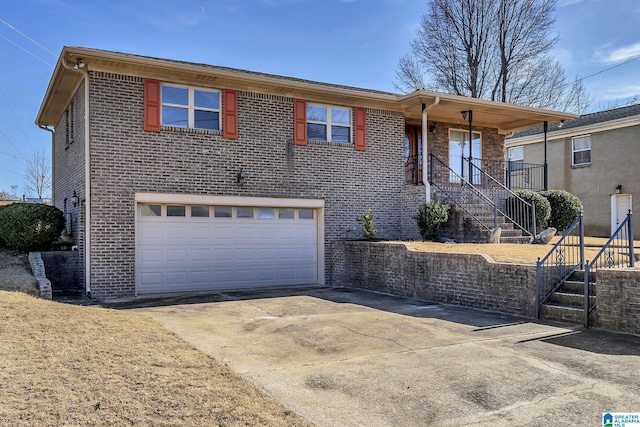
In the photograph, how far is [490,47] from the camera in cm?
2642

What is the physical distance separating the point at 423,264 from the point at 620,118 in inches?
604

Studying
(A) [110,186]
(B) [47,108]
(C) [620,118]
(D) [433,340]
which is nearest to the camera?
(D) [433,340]

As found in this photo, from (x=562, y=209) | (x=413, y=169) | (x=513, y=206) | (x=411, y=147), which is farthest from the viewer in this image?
(x=411, y=147)

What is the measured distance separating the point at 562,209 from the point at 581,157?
27.5 ft

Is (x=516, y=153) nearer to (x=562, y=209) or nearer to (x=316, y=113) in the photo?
(x=562, y=209)

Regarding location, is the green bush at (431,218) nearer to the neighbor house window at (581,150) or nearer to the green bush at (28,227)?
the green bush at (28,227)

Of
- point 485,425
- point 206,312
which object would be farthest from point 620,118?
point 485,425

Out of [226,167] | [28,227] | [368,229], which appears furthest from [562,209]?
[28,227]

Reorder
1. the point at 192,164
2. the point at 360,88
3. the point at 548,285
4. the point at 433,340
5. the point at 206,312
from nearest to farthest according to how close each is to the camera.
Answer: the point at 433,340 < the point at 548,285 < the point at 206,312 < the point at 192,164 < the point at 360,88

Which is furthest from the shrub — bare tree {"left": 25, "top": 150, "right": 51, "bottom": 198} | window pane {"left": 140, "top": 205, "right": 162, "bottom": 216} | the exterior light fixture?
bare tree {"left": 25, "top": 150, "right": 51, "bottom": 198}

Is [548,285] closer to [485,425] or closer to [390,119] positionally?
[485,425]

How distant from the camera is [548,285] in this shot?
324 inches

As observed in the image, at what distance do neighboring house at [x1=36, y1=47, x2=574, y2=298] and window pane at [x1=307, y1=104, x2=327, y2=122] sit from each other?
3cm

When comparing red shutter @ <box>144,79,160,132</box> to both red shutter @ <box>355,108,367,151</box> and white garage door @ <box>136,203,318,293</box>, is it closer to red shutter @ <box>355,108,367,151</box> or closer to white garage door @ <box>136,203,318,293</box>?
white garage door @ <box>136,203,318,293</box>
